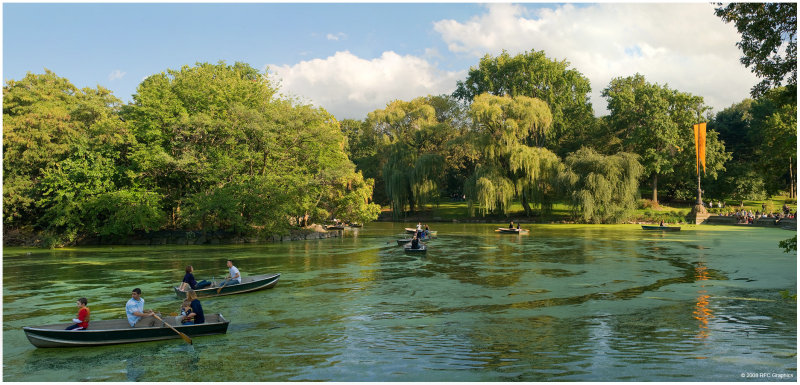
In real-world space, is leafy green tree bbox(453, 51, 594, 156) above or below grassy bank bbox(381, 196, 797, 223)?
above

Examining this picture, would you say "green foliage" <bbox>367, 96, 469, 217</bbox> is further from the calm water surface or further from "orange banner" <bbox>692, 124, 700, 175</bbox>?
the calm water surface

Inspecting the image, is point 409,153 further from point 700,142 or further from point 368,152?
point 700,142

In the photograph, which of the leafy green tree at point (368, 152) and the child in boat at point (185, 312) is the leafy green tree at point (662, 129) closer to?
the leafy green tree at point (368, 152)

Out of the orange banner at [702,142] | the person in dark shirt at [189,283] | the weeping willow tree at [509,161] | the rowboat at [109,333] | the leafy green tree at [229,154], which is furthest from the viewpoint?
the orange banner at [702,142]

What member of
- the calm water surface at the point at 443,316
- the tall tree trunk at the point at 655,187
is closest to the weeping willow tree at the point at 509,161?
the tall tree trunk at the point at 655,187

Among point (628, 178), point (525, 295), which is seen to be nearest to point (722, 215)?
point (628, 178)

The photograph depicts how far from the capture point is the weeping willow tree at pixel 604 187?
52.3 metres

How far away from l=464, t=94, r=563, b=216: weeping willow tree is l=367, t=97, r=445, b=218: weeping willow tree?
5.01 m

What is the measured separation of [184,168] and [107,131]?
22.4 ft

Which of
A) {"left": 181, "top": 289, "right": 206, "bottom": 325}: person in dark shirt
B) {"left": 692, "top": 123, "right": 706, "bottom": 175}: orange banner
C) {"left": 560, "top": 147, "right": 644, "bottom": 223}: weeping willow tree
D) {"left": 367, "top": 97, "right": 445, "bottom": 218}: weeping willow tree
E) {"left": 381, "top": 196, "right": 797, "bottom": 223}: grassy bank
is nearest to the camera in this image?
{"left": 181, "top": 289, "right": 206, "bottom": 325}: person in dark shirt

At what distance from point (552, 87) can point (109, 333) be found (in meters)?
66.6

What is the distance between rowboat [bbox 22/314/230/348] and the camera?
11.9 meters

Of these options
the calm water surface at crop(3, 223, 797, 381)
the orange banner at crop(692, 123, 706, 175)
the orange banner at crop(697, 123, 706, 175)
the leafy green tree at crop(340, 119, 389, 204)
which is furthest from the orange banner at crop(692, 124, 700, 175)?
the leafy green tree at crop(340, 119, 389, 204)

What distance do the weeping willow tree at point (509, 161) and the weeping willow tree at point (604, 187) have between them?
214cm
